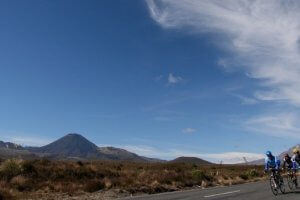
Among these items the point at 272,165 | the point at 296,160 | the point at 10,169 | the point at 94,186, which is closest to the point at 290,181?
the point at 296,160

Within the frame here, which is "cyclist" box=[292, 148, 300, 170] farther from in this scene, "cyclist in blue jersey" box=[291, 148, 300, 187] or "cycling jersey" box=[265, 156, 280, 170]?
"cycling jersey" box=[265, 156, 280, 170]

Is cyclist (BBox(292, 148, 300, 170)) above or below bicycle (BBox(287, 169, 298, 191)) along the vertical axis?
above

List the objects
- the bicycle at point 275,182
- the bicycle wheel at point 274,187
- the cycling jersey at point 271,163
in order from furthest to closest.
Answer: the cycling jersey at point 271,163, the bicycle at point 275,182, the bicycle wheel at point 274,187

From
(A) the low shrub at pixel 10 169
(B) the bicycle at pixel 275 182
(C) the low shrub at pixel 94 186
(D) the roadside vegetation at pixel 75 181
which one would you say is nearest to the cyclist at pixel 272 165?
(B) the bicycle at pixel 275 182

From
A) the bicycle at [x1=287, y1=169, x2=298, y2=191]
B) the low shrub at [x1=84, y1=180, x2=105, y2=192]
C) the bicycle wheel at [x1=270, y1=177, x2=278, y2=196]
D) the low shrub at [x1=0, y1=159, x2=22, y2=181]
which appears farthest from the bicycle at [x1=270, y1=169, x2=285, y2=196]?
the low shrub at [x1=0, y1=159, x2=22, y2=181]

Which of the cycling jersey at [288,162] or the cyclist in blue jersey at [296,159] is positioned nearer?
the cyclist in blue jersey at [296,159]

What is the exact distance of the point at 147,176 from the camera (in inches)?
1383

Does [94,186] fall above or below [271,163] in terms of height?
below

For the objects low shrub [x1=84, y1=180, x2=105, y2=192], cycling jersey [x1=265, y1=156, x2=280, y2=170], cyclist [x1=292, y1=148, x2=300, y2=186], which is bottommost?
low shrub [x1=84, y1=180, x2=105, y2=192]

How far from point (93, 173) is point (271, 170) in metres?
17.2

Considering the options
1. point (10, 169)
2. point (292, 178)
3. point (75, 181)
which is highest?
point (10, 169)

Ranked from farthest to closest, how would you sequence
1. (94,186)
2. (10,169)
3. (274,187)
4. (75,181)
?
(10,169) < (75,181) < (94,186) < (274,187)

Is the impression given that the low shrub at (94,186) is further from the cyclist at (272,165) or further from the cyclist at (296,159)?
the cyclist at (296,159)

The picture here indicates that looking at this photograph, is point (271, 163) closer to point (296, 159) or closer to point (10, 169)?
point (296, 159)
